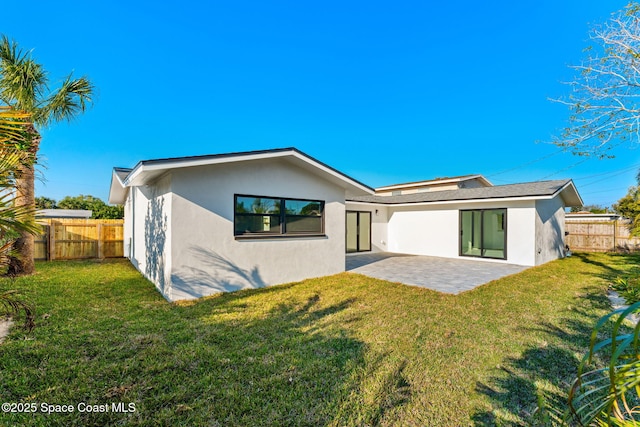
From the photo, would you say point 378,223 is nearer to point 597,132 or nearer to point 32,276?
point 597,132

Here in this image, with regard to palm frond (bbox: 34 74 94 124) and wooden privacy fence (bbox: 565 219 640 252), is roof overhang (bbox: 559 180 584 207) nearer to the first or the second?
wooden privacy fence (bbox: 565 219 640 252)

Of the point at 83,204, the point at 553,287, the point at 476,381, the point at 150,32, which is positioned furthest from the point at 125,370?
the point at 83,204

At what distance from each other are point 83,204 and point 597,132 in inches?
1998

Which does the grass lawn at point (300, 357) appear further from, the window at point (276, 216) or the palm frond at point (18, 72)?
the palm frond at point (18, 72)

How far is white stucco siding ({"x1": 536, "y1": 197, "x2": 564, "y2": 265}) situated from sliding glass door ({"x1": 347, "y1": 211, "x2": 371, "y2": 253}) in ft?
24.0

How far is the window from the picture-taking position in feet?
25.5

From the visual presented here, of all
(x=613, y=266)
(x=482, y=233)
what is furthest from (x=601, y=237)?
(x=482, y=233)

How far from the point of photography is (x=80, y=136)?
566 inches

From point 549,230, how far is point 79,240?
831 inches

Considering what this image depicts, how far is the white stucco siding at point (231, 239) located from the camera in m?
6.79

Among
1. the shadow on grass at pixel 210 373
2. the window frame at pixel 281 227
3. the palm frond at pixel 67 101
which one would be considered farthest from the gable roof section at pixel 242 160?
the shadow on grass at pixel 210 373

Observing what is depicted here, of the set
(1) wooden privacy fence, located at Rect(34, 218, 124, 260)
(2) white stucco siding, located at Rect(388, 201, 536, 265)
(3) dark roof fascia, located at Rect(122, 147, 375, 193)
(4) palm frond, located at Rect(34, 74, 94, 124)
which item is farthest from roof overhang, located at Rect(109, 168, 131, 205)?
(2) white stucco siding, located at Rect(388, 201, 536, 265)

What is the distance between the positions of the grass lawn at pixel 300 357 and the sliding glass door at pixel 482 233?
5.93 metres

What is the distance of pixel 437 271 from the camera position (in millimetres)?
10039
